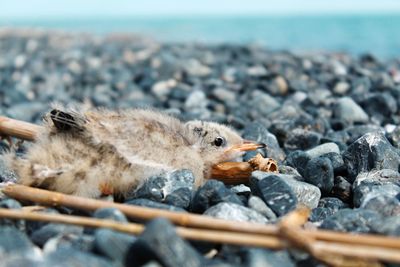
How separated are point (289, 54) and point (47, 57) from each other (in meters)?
5.53

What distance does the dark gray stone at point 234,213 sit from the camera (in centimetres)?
253

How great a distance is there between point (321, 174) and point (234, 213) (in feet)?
2.79

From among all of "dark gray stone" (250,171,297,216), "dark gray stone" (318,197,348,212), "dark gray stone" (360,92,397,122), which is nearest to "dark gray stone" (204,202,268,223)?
"dark gray stone" (250,171,297,216)

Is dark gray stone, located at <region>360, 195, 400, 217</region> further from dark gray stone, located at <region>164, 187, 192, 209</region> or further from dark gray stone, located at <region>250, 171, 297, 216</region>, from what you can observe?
dark gray stone, located at <region>164, 187, 192, 209</region>

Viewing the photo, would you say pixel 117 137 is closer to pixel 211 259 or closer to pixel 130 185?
pixel 130 185

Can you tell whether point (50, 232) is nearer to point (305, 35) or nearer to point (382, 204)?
point (382, 204)

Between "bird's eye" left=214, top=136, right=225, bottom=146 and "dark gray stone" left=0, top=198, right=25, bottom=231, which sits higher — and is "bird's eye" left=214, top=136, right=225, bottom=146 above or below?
above

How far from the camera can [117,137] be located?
2.84 m

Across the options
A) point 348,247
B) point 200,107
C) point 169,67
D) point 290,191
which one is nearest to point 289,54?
point 169,67

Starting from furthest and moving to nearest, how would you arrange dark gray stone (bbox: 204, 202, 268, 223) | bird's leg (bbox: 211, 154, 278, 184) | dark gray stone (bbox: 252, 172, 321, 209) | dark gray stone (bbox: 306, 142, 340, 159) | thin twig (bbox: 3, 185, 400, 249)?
1. dark gray stone (bbox: 306, 142, 340, 159)
2. bird's leg (bbox: 211, 154, 278, 184)
3. dark gray stone (bbox: 252, 172, 321, 209)
4. dark gray stone (bbox: 204, 202, 268, 223)
5. thin twig (bbox: 3, 185, 400, 249)

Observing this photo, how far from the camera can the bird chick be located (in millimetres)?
2730

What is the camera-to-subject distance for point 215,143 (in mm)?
3291

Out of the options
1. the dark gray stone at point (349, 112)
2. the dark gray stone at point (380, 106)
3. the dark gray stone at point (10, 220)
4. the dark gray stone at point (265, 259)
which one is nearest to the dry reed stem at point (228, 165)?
the dark gray stone at point (10, 220)

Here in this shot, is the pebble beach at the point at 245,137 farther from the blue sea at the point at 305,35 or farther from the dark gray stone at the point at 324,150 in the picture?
the blue sea at the point at 305,35
